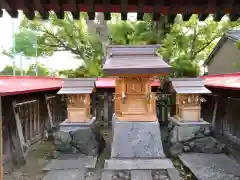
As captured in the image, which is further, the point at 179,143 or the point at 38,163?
the point at 179,143

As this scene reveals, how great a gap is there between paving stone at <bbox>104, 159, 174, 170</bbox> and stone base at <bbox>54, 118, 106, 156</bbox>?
4.22 ft

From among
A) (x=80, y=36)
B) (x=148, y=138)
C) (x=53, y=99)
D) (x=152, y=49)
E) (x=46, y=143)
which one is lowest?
(x=46, y=143)

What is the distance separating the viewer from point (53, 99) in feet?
39.6

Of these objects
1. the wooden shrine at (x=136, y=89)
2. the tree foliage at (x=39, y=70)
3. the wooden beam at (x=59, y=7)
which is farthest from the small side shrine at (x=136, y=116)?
the tree foliage at (x=39, y=70)

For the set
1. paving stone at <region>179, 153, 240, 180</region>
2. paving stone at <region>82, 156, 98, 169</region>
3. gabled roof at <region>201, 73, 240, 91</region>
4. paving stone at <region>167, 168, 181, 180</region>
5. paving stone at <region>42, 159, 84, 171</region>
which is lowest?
paving stone at <region>82, 156, 98, 169</region>

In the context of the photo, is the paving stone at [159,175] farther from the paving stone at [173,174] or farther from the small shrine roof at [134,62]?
the small shrine roof at [134,62]

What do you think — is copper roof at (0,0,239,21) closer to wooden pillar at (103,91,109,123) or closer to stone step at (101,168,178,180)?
stone step at (101,168,178,180)

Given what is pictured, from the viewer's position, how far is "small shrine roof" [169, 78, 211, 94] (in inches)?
368

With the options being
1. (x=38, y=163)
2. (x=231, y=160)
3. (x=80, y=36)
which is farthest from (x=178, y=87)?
(x=80, y=36)

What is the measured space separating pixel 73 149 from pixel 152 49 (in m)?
4.41

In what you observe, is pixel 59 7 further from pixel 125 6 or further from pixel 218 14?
pixel 218 14

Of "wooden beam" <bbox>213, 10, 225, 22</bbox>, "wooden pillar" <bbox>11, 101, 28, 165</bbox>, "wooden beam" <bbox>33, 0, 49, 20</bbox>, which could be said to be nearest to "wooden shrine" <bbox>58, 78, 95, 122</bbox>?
"wooden pillar" <bbox>11, 101, 28, 165</bbox>

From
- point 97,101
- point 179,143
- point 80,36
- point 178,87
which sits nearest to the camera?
point 179,143

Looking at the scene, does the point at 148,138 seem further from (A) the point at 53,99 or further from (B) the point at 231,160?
(A) the point at 53,99
